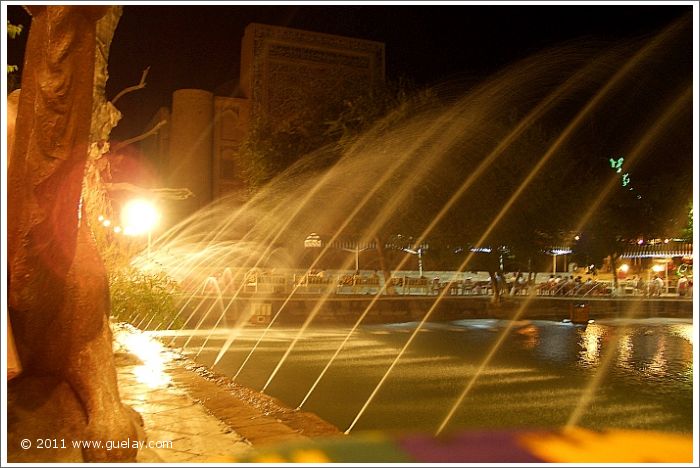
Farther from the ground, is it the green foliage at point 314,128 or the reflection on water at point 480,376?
the green foliage at point 314,128

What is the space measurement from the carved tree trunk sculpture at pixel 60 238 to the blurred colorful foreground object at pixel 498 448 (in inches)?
51.2

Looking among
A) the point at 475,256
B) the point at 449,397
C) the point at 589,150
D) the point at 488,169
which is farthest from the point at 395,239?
the point at 449,397

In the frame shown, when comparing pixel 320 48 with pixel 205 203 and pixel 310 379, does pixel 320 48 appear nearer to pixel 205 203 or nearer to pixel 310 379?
pixel 205 203

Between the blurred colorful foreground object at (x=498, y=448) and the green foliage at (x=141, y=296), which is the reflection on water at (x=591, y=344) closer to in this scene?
the blurred colorful foreground object at (x=498, y=448)

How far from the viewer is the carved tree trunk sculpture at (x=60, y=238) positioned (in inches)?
147

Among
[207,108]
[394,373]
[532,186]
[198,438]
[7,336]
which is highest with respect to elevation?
[207,108]

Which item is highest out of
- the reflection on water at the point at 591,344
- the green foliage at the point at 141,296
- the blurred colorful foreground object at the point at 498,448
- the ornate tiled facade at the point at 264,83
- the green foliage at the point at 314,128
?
the ornate tiled facade at the point at 264,83

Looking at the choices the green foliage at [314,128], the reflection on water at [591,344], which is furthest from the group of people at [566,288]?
the green foliage at [314,128]

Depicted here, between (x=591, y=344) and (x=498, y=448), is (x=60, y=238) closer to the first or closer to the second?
(x=498, y=448)

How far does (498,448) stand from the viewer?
594 centimetres

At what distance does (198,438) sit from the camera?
520 cm

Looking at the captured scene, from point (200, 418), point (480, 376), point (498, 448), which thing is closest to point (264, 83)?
point (480, 376)

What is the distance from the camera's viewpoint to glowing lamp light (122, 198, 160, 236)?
12.9 metres

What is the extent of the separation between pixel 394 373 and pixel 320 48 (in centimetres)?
3392
